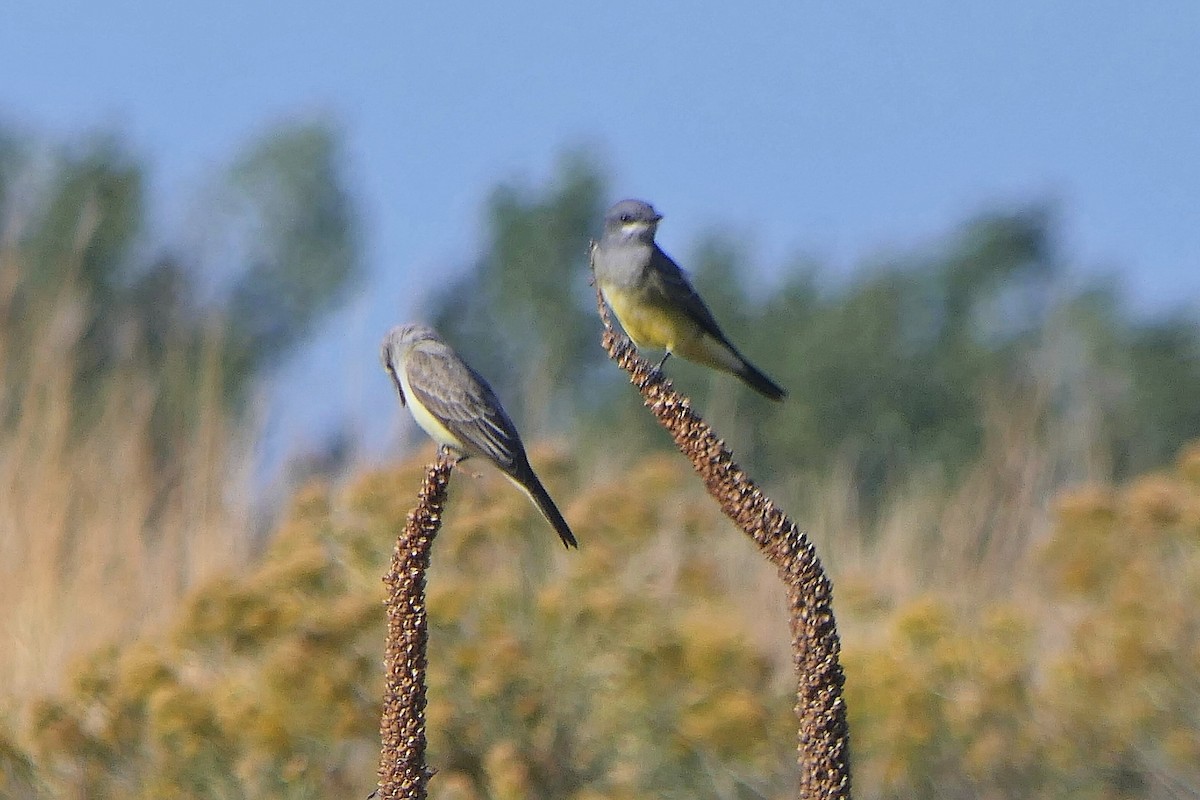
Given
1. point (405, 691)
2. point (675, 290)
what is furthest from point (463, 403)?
point (405, 691)

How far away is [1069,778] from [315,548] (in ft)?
9.58

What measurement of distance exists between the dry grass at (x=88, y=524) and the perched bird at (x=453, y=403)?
2.18m

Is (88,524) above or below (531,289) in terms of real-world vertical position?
above

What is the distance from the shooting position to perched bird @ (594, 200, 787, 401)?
6281 millimetres

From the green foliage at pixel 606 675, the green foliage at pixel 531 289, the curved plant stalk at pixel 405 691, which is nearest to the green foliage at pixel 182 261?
the green foliage at pixel 531 289

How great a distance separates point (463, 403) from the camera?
5789 millimetres

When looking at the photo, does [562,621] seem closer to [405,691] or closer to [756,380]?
[756,380]

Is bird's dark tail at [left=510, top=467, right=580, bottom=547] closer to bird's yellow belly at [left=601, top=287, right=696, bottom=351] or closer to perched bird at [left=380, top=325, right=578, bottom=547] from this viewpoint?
perched bird at [left=380, top=325, right=578, bottom=547]

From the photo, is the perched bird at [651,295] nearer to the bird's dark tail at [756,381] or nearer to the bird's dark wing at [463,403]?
the bird's dark tail at [756,381]

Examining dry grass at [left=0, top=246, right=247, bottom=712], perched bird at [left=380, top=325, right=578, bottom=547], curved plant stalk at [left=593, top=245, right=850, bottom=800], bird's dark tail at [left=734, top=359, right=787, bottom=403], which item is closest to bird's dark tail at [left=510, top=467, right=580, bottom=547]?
perched bird at [left=380, top=325, right=578, bottom=547]

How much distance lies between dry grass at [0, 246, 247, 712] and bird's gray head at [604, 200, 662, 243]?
274 cm

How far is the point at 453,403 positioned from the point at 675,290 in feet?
3.08

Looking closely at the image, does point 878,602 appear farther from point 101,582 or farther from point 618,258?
point 101,582

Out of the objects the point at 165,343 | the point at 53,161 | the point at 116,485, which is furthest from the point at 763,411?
the point at 116,485
